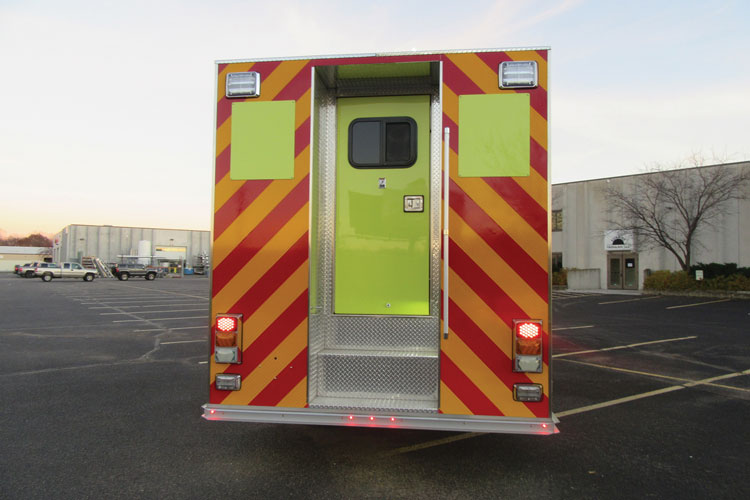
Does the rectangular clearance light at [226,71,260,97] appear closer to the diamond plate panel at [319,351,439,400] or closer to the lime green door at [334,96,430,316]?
the lime green door at [334,96,430,316]

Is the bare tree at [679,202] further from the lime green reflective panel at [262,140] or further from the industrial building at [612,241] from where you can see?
the lime green reflective panel at [262,140]

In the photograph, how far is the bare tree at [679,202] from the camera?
22.7m

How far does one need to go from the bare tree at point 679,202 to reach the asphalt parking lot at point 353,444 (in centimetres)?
1843

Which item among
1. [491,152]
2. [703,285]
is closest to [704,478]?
[491,152]

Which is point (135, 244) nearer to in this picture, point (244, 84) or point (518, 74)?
point (244, 84)

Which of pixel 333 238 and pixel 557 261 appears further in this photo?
pixel 557 261

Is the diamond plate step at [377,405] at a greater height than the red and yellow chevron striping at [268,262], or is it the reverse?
the red and yellow chevron striping at [268,262]

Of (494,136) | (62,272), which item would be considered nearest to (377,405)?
(494,136)

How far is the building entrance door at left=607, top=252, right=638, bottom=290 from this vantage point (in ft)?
87.9

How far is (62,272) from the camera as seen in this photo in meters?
40.3

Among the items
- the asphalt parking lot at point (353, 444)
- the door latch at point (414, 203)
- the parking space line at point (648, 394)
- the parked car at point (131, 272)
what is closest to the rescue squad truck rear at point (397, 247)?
the door latch at point (414, 203)

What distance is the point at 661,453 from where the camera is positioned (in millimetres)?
3951

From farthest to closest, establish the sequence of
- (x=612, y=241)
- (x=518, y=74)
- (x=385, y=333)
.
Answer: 1. (x=612, y=241)
2. (x=385, y=333)
3. (x=518, y=74)

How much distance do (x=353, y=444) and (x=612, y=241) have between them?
89.6ft
